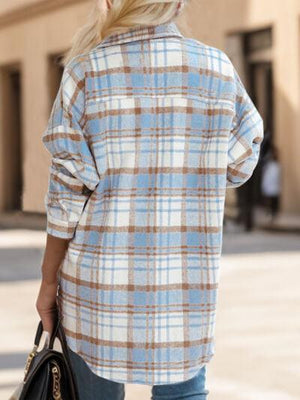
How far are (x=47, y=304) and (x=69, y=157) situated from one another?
0.37 meters

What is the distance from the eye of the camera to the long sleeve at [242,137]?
250 centimetres

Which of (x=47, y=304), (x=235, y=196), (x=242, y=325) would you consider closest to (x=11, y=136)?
(x=235, y=196)

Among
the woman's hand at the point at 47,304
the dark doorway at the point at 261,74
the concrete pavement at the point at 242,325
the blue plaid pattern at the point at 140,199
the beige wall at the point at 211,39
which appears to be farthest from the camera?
the dark doorway at the point at 261,74

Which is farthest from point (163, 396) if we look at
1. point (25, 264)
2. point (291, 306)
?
point (25, 264)

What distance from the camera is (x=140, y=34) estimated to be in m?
2.39

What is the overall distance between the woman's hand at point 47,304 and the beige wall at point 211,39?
10.2m

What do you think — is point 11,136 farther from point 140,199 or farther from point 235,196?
point 140,199

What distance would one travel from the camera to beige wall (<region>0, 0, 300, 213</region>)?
67.0ft

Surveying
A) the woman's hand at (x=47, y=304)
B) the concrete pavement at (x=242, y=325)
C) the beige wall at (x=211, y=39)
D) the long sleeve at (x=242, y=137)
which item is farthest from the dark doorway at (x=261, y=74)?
the woman's hand at (x=47, y=304)

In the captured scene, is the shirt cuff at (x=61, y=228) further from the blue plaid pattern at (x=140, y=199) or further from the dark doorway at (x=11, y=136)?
the dark doorway at (x=11, y=136)

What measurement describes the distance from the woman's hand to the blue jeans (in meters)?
0.09

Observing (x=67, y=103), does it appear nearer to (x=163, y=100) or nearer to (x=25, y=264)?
(x=163, y=100)

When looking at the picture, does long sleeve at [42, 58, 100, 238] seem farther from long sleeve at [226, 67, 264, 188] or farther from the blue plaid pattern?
long sleeve at [226, 67, 264, 188]

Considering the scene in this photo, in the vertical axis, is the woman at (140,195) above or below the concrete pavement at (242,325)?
above
